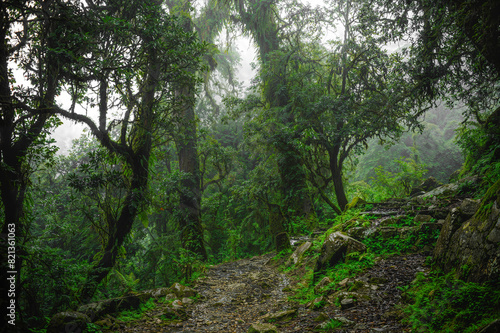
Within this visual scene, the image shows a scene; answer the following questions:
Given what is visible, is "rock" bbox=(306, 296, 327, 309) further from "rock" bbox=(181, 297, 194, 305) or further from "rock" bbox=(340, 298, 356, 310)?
"rock" bbox=(181, 297, 194, 305)

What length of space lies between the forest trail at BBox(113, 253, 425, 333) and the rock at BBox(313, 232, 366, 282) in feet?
2.08

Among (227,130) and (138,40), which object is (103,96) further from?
(227,130)

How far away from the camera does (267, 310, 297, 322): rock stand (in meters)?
3.92

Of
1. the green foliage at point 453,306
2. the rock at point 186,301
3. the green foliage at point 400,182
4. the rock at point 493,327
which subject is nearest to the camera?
the rock at point 493,327

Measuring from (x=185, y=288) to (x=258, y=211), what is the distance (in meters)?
6.53

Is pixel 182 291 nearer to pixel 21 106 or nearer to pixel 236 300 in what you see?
pixel 236 300

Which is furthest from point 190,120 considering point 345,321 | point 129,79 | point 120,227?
point 345,321

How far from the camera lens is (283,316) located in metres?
3.96

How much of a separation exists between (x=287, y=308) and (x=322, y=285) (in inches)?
29.5

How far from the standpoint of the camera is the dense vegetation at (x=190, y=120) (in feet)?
15.4

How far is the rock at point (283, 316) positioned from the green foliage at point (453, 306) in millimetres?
1579

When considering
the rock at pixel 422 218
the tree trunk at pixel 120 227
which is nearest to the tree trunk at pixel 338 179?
the rock at pixel 422 218

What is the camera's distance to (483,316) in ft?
7.74

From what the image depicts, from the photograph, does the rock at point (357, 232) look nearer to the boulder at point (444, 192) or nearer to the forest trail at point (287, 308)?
the forest trail at point (287, 308)
